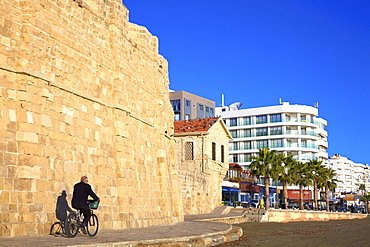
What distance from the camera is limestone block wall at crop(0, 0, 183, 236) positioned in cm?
1135

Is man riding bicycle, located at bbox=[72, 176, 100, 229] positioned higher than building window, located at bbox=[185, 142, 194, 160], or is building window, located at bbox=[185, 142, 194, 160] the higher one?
building window, located at bbox=[185, 142, 194, 160]

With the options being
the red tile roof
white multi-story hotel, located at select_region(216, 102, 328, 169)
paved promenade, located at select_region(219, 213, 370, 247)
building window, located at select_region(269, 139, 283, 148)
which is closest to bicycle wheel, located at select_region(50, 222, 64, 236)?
paved promenade, located at select_region(219, 213, 370, 247)

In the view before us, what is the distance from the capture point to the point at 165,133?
22.5 meters

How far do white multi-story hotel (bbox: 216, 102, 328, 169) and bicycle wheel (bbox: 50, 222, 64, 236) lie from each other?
71.8m

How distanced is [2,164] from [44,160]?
143 cm

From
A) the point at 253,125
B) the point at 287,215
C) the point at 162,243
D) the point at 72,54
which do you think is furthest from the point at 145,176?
the point at 253,125

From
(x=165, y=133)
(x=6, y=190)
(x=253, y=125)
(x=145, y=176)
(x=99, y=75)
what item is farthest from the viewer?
(x=253, y=125)

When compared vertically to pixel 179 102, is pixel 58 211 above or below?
below

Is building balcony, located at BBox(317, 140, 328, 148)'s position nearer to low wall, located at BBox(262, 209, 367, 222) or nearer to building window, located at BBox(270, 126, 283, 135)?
building window, located at BBox(270, 126, 283, 135)

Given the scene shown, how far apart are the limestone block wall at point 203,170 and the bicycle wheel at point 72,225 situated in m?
21.0

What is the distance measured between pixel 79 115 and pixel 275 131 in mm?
71422

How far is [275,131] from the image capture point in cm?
8325

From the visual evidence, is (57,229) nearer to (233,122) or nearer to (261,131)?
(261,131)

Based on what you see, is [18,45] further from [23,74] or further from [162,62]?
[162,62]
